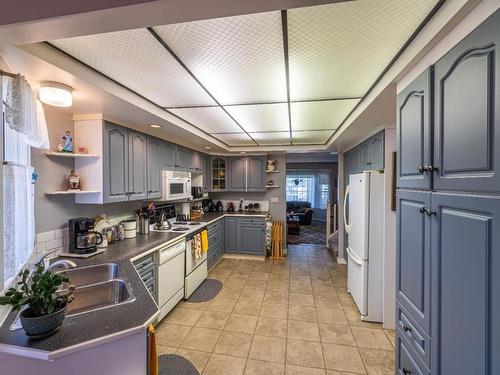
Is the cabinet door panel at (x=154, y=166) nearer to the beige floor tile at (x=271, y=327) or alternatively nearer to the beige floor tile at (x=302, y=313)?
the beige floor tile at (x=271, y=327)

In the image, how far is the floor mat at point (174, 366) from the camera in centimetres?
201

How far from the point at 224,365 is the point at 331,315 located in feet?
4.77

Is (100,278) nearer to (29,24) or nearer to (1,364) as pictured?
(1,364)

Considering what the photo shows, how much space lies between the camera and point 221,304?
10.4 feet

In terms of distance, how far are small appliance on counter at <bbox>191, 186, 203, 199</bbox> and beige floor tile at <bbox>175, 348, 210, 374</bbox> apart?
111 inches

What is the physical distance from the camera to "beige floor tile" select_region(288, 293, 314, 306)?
321 cm

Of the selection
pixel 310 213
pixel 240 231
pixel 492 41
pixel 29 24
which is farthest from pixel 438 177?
pixel 310 213

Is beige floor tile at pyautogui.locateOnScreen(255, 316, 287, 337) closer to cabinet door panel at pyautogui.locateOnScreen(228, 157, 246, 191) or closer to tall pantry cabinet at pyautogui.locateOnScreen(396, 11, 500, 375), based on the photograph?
tall pantry cabinet at pyautogui.locateOnScreen(396, 11, 500, 375)

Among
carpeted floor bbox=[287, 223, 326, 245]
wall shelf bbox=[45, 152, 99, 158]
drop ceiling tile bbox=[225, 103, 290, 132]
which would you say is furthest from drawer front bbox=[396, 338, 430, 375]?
carpeted floor bbox=[287, 223, 326, 245]

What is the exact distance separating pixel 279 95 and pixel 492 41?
1.49 m

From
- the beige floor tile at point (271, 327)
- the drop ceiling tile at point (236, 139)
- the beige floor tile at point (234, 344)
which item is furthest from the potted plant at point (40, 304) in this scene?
the drop ceiling tile at point (236, 139)

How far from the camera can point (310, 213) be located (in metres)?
9.36

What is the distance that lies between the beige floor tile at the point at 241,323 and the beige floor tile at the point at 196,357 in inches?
17.3

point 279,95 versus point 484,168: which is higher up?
point 279,95
